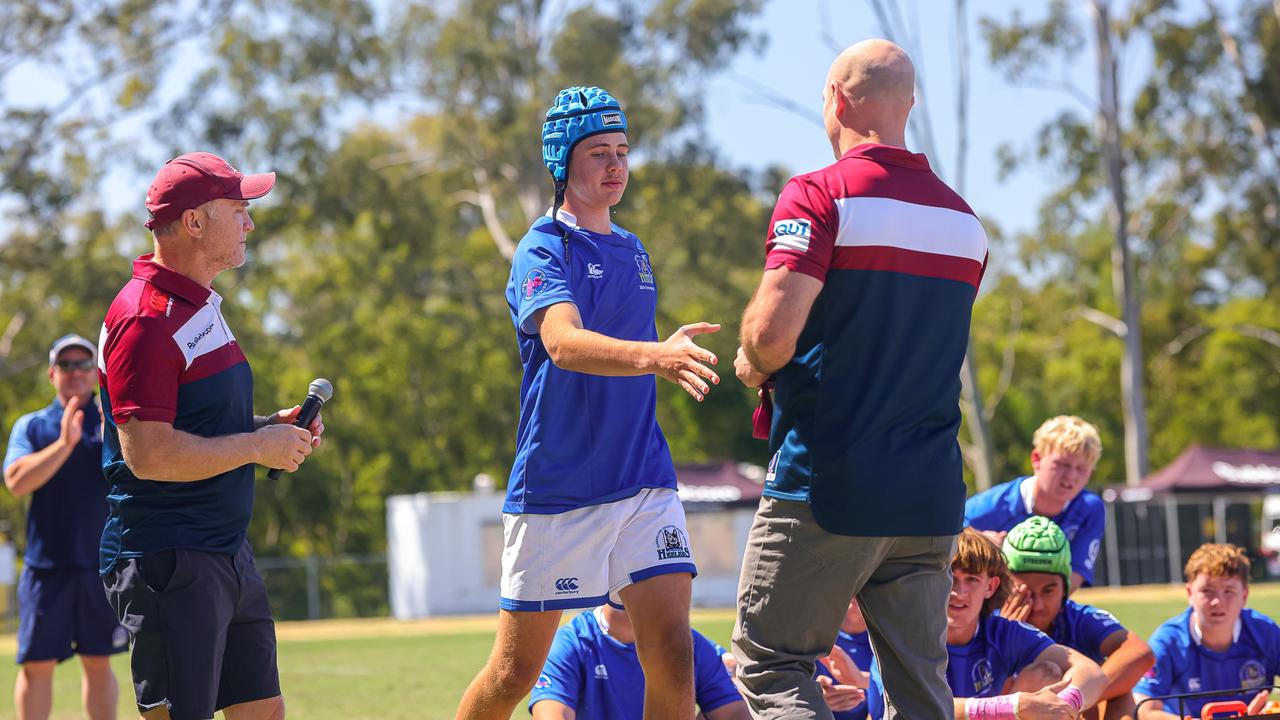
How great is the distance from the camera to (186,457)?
14.3 feet

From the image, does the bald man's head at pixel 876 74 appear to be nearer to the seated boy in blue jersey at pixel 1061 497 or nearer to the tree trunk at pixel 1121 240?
the seated boy in blue jersey at pixel 1061 497

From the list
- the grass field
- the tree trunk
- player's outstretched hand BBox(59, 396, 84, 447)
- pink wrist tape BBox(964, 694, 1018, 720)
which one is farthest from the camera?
the tree trunk

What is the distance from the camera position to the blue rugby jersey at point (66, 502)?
8.16 metres

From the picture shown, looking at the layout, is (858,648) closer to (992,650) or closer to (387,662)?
(992,650)

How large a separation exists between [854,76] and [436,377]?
126ft

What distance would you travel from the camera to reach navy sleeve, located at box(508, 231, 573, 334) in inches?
184

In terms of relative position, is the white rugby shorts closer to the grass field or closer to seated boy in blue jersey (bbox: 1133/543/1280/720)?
seated boy in blue jersey (bbox: 1133/543/1280/720)

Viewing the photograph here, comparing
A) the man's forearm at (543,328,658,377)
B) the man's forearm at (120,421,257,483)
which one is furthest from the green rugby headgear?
the man's forearm at (120,421,257,483)

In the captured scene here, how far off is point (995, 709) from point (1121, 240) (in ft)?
112

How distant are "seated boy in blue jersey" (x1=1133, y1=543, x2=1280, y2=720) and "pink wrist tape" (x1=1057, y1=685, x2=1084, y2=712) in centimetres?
175

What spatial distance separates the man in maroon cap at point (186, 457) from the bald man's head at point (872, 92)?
177cm

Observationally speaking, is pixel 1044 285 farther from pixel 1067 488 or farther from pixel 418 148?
pixel 1067 488

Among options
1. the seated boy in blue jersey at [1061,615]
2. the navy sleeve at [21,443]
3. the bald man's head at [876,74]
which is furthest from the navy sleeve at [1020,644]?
the navy sleeve at [21,443]

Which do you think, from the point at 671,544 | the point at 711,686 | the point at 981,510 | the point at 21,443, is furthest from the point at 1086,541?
the point at 21,443
